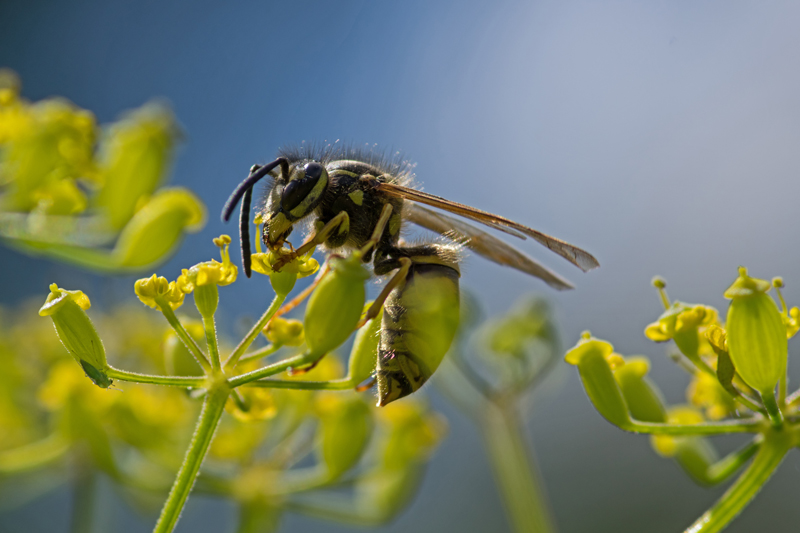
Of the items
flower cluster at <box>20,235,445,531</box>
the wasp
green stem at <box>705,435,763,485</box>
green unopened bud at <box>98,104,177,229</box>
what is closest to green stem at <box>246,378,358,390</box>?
flower cluster at <box>20,235,445,531</box>

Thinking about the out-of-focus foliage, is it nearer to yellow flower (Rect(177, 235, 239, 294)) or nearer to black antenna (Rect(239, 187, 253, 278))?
black antenna (Rect(239, 187, 253, 278))

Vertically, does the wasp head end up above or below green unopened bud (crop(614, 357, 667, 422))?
above

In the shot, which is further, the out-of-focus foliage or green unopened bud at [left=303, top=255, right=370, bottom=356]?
the out-of-focus foliage

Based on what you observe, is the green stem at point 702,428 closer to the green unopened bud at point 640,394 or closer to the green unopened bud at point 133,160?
the green unopened bud at point 640,394

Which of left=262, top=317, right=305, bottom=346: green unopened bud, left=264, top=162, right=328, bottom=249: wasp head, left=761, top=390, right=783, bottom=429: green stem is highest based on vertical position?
left=264, top=162, right=328, bottom=249: wasp head

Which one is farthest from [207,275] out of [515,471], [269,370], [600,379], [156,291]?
[515,471]

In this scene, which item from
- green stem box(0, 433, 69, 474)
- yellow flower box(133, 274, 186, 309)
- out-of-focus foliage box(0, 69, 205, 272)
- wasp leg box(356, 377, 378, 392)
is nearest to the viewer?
yellow flower box(133, 274, 186, 309)

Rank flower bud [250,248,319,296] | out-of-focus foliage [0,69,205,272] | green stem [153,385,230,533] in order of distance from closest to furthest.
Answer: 1. green stem [153,385,230,533]
2. flower bud [250,248,319,296]
3. out-of-focus foliage [0,69,205,272]

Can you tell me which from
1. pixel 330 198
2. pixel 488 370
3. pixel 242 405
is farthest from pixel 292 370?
pixel 488 370
